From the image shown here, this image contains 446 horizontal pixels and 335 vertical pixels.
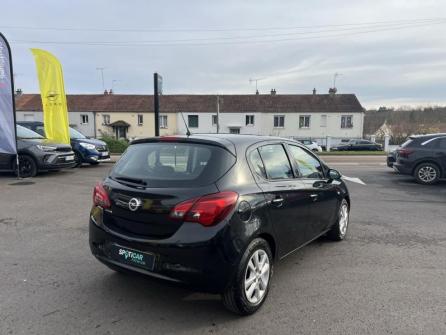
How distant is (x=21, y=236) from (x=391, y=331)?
4897mm

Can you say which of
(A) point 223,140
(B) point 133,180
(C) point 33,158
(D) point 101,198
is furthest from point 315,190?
(C) point 33,158

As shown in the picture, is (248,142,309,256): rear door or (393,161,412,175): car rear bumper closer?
(248,142,309,256): rear door

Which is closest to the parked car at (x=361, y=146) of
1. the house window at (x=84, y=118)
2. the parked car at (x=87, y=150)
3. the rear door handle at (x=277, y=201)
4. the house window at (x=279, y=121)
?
the house window at (x=279, y=121)

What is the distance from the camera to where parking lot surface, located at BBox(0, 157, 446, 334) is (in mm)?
2842

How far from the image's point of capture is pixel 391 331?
2.78 meters

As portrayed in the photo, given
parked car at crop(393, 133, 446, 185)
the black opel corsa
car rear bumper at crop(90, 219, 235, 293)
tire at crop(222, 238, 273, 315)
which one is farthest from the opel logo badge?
parked car at crop(393, 133, 446, 185)

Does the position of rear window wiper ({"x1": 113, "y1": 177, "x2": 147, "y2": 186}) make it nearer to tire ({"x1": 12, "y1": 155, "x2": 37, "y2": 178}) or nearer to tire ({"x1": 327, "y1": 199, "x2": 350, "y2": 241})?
tire ({"x1": 327, "y1": 199, "x2": 350, "y2": 241})

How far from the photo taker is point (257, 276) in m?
3.09

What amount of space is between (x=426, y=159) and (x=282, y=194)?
29.1 ft

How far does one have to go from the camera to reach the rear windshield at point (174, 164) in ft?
9.61

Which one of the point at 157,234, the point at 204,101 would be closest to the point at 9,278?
the point at 157,234

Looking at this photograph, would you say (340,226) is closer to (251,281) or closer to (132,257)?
(251,281)

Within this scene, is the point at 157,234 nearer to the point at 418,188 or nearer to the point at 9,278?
the point at 9,278

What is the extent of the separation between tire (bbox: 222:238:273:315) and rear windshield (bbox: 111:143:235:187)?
28.8 inches
